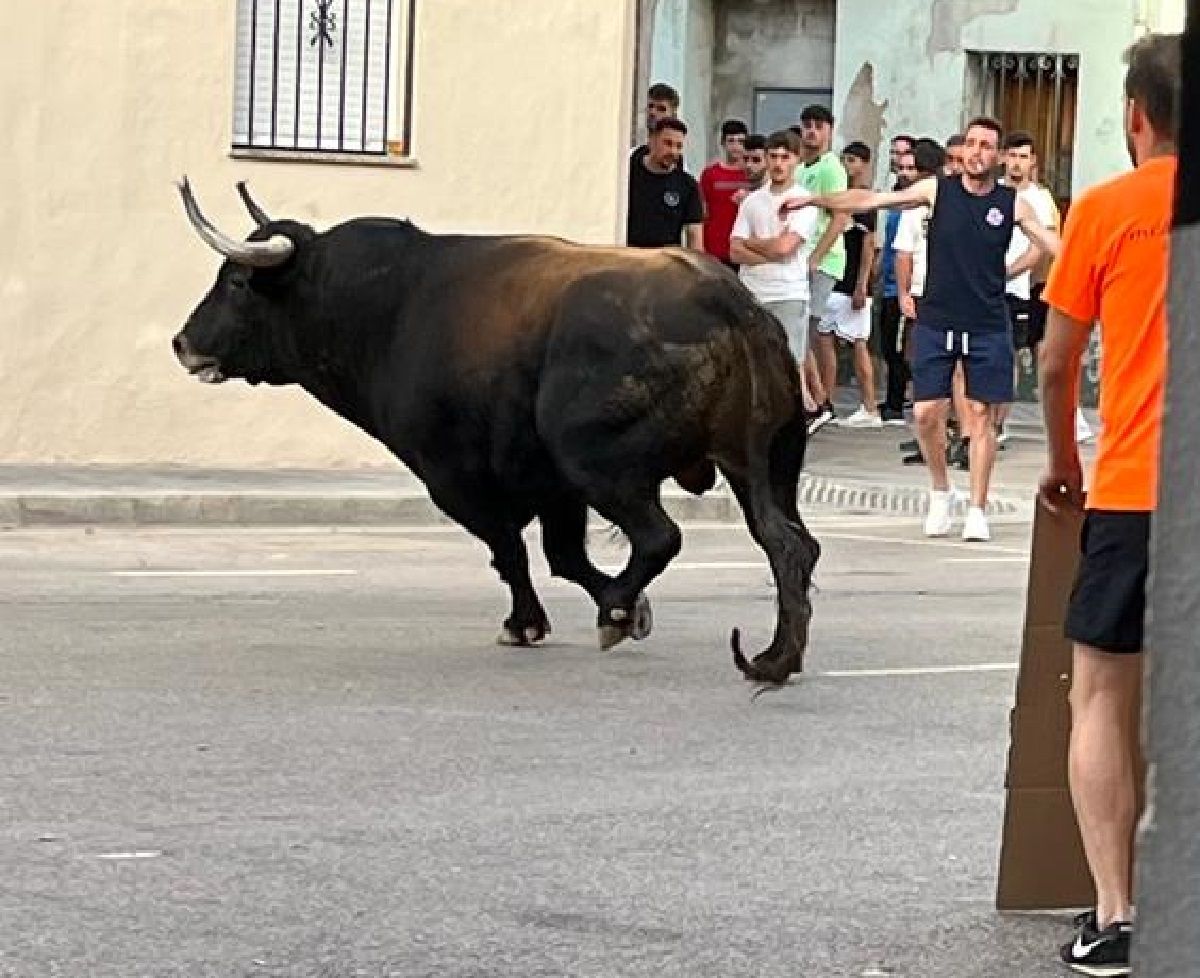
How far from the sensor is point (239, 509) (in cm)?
1555

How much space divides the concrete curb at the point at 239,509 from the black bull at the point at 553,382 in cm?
459

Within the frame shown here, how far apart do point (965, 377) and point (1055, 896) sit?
30.3ft

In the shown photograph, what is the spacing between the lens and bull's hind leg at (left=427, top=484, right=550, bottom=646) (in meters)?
10.3

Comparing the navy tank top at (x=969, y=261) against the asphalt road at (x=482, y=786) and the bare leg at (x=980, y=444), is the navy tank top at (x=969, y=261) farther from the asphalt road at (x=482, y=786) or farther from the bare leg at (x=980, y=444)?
the asphalt road at (x=482, y=786)

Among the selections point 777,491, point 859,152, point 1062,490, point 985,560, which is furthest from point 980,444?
point 1062,490

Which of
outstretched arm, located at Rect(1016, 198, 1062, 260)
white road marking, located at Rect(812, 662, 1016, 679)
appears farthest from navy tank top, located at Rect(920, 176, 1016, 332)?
white road marking, located at Rect(812, 662, 1016, 679)

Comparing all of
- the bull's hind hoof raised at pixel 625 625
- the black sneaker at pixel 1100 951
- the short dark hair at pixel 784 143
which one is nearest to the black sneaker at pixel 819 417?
the short dark hair at pixel 784 143

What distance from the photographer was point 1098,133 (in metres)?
24.2

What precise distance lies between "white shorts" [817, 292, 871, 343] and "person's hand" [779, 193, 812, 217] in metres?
2.79

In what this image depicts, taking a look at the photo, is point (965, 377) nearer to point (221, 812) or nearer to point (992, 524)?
point (992, 524)

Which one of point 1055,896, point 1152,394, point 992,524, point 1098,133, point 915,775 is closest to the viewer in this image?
point 1152,394

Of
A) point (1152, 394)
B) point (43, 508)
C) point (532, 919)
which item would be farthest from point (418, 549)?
point (1152, 394)

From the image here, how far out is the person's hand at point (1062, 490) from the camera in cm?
589

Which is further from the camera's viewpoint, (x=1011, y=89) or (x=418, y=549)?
(x=1011, y=89)
